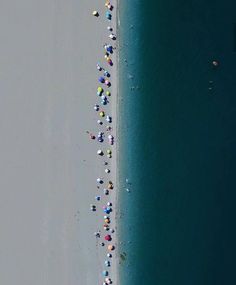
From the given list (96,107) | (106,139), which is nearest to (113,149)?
(106,139)

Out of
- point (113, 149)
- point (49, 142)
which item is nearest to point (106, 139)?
point (113, 149)

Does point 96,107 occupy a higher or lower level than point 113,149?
higher

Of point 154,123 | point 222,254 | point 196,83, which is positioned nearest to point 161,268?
point 222,254

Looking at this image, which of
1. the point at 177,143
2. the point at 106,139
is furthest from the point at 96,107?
the point at 177,143

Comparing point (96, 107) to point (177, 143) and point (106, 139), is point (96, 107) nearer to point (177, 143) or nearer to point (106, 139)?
point (106, 139)

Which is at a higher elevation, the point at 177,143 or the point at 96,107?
the point at 96,107
